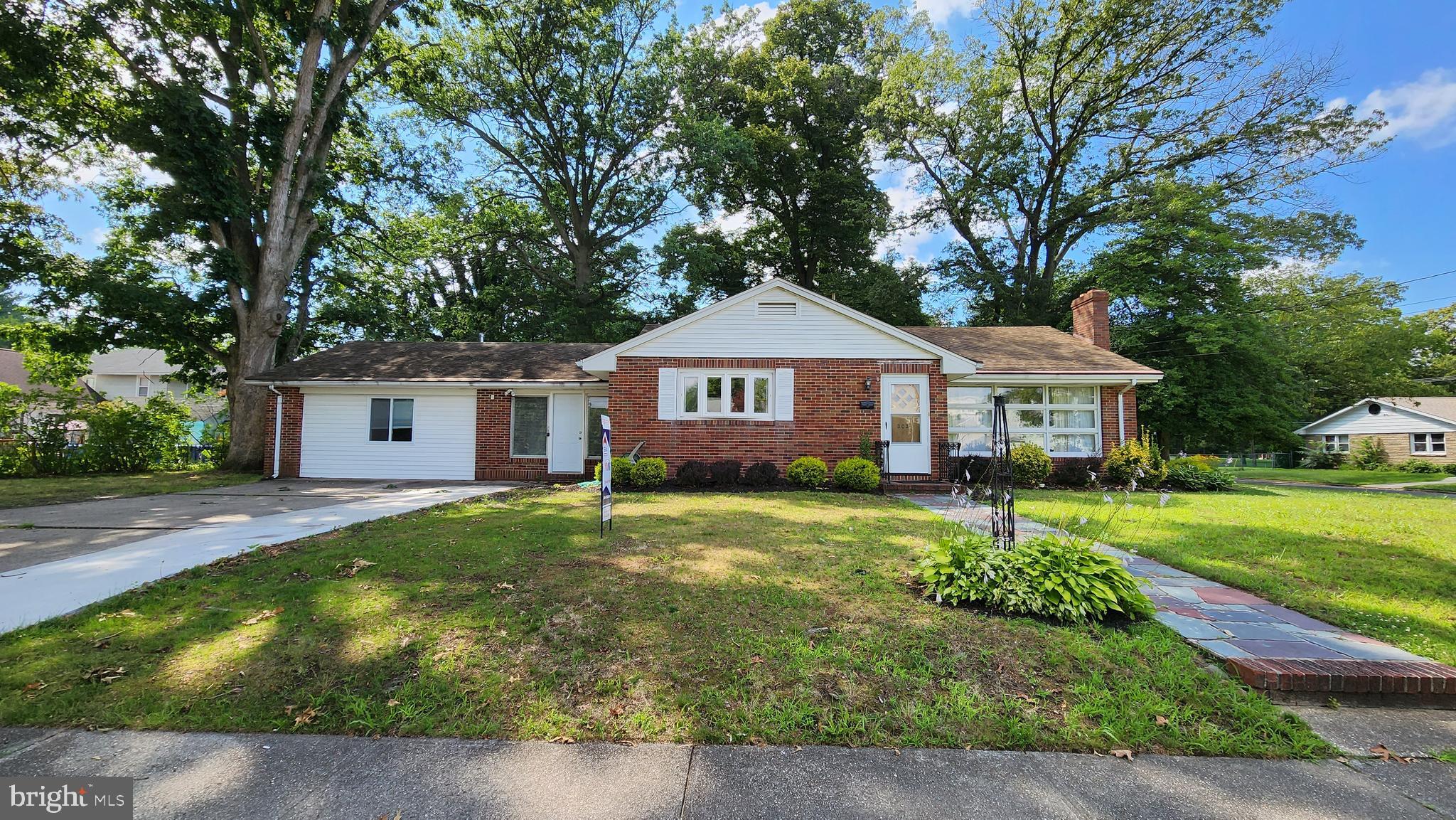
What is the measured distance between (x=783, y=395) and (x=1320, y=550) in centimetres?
885

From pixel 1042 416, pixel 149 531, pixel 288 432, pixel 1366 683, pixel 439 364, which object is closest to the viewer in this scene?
pixel 1366 683

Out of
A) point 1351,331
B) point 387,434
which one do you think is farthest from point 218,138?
point 1351,331

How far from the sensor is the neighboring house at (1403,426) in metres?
30.2

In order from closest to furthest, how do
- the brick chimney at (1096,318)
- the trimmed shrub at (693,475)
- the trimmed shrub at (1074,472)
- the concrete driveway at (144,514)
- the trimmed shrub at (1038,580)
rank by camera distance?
the trimmed shrub at (1038,580) → the concrete driveway at (144,514) → the trimmed shrub at (693,475) → the trimmed shrub at (1074,472) → the brick chimney at (1096,318)

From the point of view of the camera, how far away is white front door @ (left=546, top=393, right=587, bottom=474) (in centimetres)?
1477

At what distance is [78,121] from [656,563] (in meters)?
21.9

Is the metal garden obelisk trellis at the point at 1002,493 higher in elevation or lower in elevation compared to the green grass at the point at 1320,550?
higher

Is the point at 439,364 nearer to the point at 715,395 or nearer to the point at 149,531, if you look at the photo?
the point at 715,395

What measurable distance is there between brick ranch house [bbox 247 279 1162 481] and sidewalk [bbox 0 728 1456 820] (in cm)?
1029

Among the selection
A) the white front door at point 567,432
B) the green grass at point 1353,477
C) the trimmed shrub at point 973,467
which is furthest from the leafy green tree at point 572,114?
the green grass at point 1353,477

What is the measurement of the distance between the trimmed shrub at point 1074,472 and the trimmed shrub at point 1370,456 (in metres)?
30.6

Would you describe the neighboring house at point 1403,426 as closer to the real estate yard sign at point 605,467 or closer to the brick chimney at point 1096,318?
the brick chimney at point 1096,318

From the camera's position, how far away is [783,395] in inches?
511

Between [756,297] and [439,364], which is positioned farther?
[439,364]
